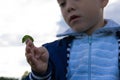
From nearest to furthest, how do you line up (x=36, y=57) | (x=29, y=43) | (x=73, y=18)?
(x=29, y=43) → (x=36, y=57) → (x=73, y=18)

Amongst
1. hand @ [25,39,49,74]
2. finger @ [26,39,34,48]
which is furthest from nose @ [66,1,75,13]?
finger @ [26,39,34,48]

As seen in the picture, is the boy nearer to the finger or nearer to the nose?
the nose

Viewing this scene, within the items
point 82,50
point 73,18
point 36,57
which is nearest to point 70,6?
point 73,18

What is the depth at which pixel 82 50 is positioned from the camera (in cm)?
311

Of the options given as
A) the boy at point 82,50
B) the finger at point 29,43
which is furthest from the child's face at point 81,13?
the finger at point 29,43

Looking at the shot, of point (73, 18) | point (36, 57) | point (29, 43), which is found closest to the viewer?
point (29, 43)

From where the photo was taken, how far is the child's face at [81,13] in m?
3.09

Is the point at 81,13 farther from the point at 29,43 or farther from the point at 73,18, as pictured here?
the point at 29,43

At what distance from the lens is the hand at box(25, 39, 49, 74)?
2696mm

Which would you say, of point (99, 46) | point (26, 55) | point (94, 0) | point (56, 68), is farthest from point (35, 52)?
point (94, 0)

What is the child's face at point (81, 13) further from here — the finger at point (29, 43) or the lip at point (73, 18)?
the finger at point (29, 43)

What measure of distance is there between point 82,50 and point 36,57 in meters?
0.49

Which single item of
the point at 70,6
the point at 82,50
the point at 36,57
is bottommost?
the point at 82,50

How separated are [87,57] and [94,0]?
0.57 m
